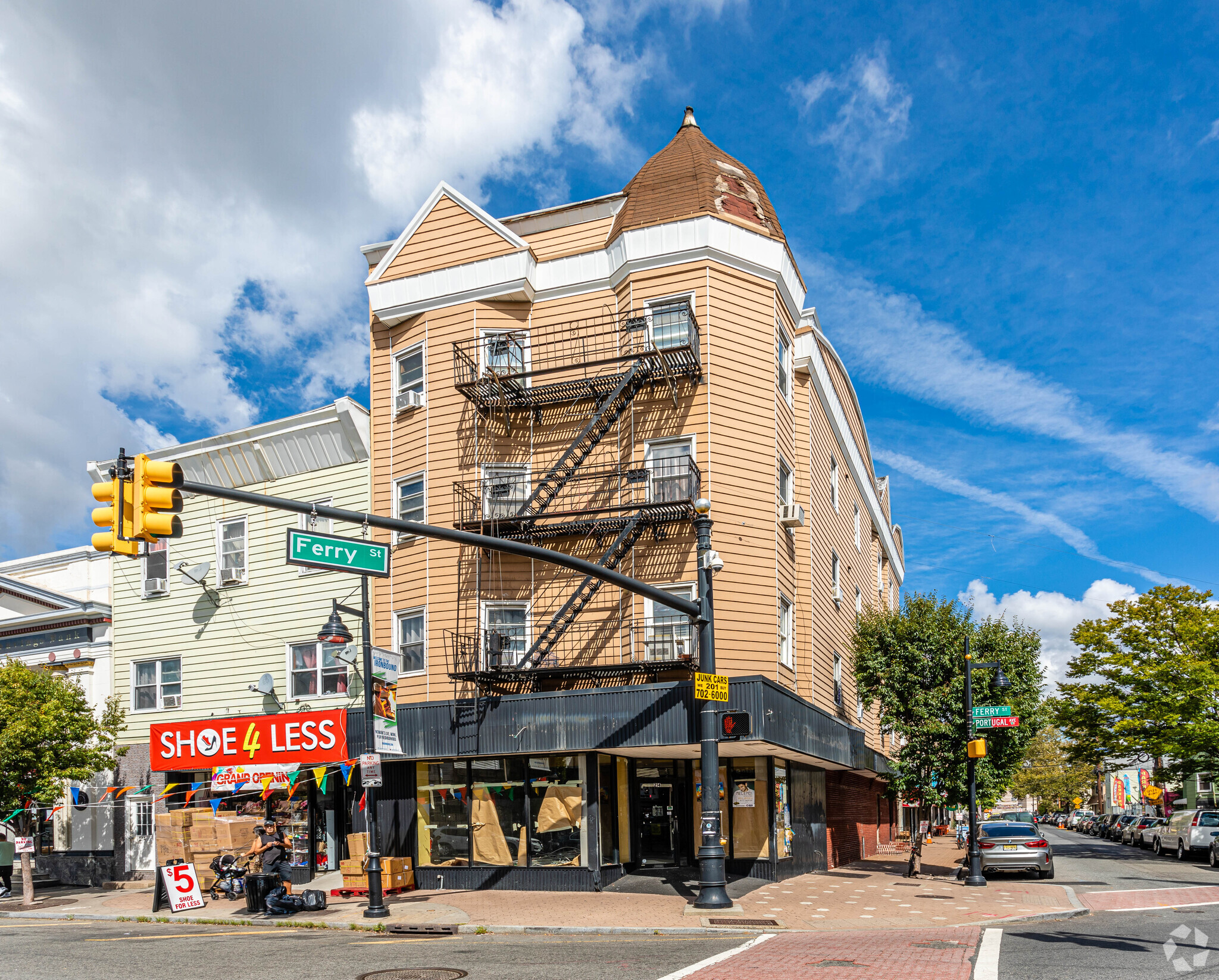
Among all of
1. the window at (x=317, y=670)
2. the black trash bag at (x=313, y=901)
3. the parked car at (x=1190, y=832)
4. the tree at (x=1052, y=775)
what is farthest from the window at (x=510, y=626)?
the tree at (x=1052, y=775)

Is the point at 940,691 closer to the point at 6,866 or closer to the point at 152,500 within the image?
the point at 152,500

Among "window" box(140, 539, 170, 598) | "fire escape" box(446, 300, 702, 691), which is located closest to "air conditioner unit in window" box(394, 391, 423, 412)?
"fire escape" box(446, 300, 702, 691)

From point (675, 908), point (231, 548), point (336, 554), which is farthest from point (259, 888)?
point (231, 548)

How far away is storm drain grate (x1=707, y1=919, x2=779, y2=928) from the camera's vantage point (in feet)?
50.6

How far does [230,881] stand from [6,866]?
830cm

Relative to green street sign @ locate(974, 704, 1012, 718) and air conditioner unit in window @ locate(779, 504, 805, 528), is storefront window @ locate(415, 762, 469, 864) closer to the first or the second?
air conditioner unit in window @ locate(779, 504, 805, 528)

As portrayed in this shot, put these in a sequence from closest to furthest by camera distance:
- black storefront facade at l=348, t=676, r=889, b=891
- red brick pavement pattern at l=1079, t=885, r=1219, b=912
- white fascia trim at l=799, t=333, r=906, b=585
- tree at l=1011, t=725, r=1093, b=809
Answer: red brick pavement pattern at l=1079, t=885, r=1219, b=912
black storefront facade at l=348, t=676, r=889, b=891
white fascia trim at l=799, t=333, r=906, b=585
tree at l=1011, t=725, r=1093, b=809

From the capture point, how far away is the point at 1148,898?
19562 mm

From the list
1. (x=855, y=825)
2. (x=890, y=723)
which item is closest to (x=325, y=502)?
(x=890, y=723)

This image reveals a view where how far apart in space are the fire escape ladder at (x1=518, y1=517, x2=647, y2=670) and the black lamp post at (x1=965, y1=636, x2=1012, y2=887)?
27.1 ft

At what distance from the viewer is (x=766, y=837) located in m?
21.5

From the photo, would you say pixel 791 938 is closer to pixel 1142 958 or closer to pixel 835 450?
pixel 1142 958

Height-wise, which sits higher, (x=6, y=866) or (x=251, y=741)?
(x=251, y=741)

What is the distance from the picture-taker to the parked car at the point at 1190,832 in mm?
32406
